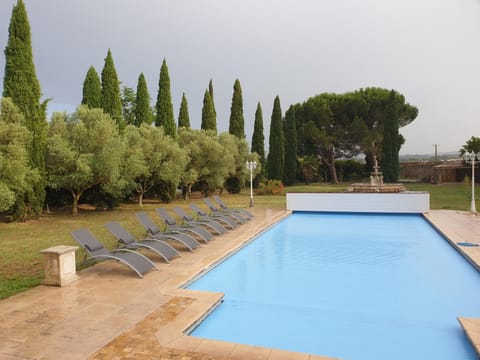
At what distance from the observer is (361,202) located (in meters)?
16.8

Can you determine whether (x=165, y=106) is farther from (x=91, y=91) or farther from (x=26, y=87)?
(x=26, y=87)

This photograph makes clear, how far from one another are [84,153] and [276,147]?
22.8 metres

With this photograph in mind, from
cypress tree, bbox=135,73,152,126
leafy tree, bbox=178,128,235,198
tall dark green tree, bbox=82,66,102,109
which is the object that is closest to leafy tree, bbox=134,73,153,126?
cypress tree, bbox=135,73,152,126

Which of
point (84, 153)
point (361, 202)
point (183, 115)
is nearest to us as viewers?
point (84, 153)

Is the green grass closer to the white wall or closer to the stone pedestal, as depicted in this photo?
the stone pedestal

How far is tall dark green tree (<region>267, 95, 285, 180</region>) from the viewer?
3534 centimetres

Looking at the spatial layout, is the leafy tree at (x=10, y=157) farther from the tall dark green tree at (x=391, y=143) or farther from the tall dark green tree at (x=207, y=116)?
the tall dark green tree at (x=391, y=143)

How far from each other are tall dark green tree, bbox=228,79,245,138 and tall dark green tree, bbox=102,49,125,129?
12.7 metres

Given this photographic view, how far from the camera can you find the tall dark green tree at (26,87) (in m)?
14.3

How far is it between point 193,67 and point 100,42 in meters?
13.1

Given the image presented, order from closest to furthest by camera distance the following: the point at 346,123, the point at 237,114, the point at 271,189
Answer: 1. the point at 271,189
2. the point at 237,114
3. the point at 346,123

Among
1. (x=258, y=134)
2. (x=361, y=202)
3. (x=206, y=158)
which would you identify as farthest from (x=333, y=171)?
(x=361, y=202)

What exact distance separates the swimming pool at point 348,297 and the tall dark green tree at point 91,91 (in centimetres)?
1654

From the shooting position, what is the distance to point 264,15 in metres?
20.9
